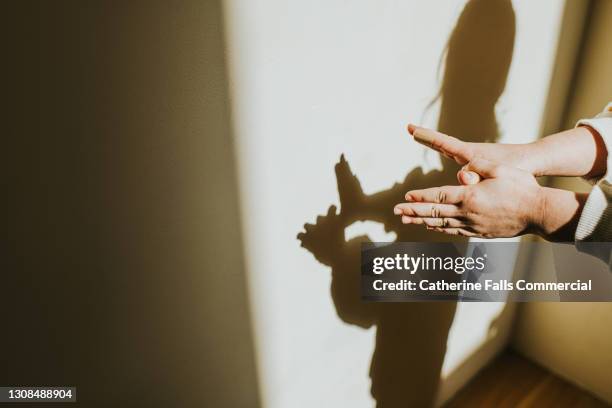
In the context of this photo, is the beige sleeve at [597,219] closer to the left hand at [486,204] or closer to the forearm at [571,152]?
the left hand at [486,204]

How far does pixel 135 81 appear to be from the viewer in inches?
21.0

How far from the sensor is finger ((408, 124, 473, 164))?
0.74 metres

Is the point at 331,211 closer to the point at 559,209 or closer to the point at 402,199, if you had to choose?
the point at 402,199

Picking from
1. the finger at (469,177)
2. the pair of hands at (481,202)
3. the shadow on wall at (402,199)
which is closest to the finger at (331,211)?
the shadow on wall at (402,199)

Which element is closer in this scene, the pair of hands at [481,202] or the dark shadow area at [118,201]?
the dark shadow area at [118,201]

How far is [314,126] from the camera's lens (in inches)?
29.1

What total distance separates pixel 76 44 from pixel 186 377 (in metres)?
0.65

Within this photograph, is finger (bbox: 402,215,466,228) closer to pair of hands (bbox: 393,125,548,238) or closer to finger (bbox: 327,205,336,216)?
pair of hands (bbox: 393,125,548,238)

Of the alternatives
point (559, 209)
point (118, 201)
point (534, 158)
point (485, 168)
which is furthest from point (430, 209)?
point (118, 201)

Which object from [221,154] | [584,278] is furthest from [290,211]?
[584,278]

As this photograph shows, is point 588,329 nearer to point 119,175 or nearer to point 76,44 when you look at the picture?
point 119,175

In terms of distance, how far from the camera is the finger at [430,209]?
2.33 feet

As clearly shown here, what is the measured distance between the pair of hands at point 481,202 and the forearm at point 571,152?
19 centimetres

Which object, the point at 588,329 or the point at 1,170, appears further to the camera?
the point at 588,329
